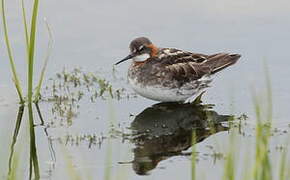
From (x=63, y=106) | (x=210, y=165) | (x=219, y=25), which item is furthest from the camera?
(x=219, y=25)

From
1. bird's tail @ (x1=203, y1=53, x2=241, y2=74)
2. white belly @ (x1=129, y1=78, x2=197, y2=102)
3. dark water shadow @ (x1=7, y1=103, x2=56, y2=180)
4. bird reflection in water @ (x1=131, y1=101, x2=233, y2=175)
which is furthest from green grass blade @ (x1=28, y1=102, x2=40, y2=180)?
bird's tail @ (x1=203, y1=53, x2=241, y2=74)

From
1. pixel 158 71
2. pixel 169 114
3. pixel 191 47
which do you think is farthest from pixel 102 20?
pixel 169 114

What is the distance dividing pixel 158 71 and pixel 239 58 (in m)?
1.31

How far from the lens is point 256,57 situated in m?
12.9

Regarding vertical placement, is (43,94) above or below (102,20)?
below

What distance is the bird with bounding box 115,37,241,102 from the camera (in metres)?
11.6

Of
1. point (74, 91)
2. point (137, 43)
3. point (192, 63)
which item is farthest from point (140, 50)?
point (74, 91)

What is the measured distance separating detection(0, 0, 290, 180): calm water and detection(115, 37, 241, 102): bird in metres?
0.19

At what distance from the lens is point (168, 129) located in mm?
10375

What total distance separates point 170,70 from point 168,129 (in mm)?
1704

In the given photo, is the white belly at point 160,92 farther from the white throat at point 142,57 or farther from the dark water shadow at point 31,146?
the dark water shadow at point 31,146

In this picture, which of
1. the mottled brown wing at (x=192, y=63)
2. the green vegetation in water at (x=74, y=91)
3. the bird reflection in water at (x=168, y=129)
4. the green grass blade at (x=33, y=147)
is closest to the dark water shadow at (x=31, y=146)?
the green grass blade at (x=33, y=147)

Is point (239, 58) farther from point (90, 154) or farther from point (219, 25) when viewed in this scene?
point (90, 154)

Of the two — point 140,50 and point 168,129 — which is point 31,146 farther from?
point 140,50
